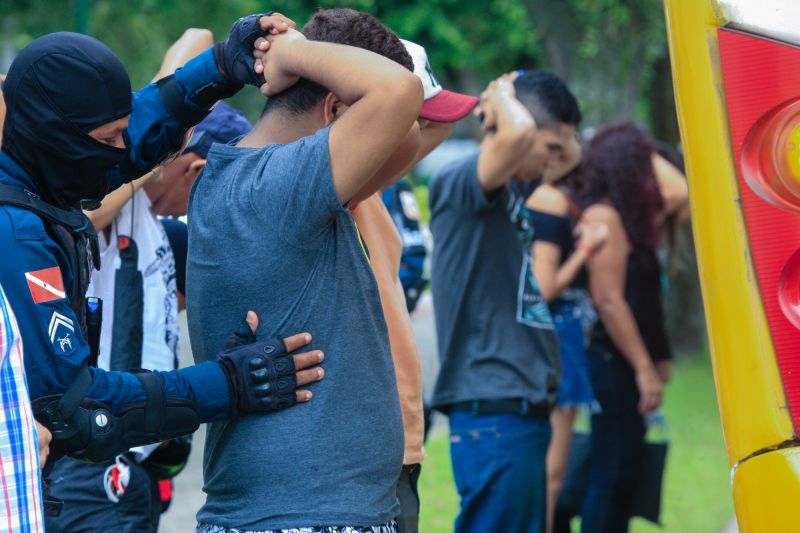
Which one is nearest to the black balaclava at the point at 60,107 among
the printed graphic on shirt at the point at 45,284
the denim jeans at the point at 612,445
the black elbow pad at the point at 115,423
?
the printed graphic on shirt at the point at 45,284

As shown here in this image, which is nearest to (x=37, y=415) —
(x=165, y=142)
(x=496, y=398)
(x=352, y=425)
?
(x=352, y=425)

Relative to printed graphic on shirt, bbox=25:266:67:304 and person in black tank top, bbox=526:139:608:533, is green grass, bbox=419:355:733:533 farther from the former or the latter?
printed graphic on shirt, bbox=25:266:67:304

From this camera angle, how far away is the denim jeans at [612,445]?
18.2ft

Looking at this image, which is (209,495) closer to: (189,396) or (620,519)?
(189,396)

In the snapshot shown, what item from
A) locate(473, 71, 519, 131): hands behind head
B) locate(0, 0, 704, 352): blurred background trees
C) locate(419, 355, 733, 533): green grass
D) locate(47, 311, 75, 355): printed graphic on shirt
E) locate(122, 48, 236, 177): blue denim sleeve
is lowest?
locate(419, 355, 733, 533): green grass

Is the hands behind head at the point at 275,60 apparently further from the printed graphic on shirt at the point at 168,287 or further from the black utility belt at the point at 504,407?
the black utility belt at the point at 504,407

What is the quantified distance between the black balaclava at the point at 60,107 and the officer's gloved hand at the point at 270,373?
0.53 meters

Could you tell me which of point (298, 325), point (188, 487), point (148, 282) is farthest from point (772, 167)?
point (188, 487)

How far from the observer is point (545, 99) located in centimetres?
479

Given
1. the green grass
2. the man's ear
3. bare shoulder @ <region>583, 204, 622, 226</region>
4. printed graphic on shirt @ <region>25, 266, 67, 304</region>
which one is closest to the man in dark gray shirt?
bare shoulder @ <region>583, 204, 622, 226</region>

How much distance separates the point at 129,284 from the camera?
127 inches

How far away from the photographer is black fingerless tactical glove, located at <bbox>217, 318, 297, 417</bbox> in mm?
2340

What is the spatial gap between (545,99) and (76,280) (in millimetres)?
2810

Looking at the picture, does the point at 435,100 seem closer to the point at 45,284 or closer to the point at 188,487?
the point at 45,284
